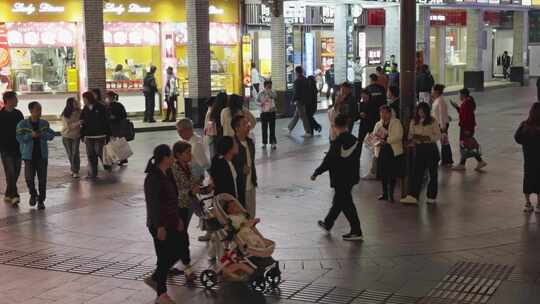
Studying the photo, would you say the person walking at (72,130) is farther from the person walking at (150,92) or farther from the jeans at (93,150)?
the person walking at (150,92)

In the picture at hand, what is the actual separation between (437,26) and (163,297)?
33.2 m

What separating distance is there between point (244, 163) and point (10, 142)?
5027mm

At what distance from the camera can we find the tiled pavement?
7812mm

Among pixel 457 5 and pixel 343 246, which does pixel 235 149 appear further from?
pixel 457 5

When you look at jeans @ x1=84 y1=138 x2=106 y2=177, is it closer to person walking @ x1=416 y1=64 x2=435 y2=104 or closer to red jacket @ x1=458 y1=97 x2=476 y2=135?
red jacket @ x1=458 y1=97 x2=476 y2=135

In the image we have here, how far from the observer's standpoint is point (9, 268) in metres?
8.91

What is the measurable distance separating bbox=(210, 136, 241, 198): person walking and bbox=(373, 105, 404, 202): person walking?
171 inches

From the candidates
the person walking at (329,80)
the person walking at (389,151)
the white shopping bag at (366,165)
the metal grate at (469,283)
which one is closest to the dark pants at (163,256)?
the metal grate at (469,283)

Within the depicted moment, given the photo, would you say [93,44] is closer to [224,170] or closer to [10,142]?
[10,142]

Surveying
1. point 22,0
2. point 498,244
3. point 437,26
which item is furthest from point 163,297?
point 437,26

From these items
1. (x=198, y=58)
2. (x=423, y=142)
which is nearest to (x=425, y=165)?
(x=423, y=142)

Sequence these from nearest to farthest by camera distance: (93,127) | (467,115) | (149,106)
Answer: (93,127), (467,115), (149,106)

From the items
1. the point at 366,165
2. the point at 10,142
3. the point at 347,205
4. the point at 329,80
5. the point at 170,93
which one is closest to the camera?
the point at 347,205

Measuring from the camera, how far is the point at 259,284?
7961 millimetres
